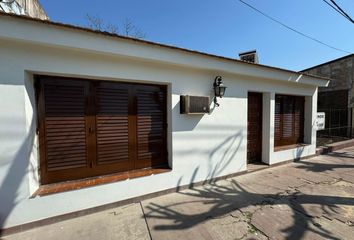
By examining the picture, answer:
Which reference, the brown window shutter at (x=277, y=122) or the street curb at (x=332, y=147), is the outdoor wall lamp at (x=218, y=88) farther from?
the street curb at (x=332, y=147)

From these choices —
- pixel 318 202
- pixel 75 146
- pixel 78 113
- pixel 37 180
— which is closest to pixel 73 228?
pixel 37 180

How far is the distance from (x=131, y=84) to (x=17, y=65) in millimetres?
1664

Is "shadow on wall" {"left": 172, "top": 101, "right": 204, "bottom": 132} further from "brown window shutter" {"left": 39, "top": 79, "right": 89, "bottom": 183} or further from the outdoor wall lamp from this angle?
"brown window shutter" {"left": 39, "top": 79, "right": 89, "bottom": 183}

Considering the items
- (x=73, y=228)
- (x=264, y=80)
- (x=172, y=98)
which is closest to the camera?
(x=73, y=228)

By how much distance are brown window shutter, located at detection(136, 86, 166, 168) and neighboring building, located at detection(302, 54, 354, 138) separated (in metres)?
9.99

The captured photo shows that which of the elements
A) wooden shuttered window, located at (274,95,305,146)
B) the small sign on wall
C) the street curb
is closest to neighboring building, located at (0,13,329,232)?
wooden shuttered window, located at (274,95,305,146)

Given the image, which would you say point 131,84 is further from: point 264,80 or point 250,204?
point 264,80

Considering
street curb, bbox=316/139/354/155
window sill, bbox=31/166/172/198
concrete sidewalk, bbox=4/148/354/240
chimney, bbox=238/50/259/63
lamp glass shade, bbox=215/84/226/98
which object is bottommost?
concrete sidewalk, bbox=4/148/354/240

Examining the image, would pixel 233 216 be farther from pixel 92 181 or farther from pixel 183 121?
pixel 92 181

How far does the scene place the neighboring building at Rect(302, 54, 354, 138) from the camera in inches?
375

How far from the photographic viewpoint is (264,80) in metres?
5.21

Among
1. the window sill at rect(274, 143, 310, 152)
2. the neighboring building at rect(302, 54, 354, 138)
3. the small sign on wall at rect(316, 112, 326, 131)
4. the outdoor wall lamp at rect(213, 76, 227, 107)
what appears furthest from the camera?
the neighboring building at rect(302, 54, 354, 138)

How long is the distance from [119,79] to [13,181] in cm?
215

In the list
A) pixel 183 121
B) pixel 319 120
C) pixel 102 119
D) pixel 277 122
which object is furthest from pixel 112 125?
pixel 319 120
